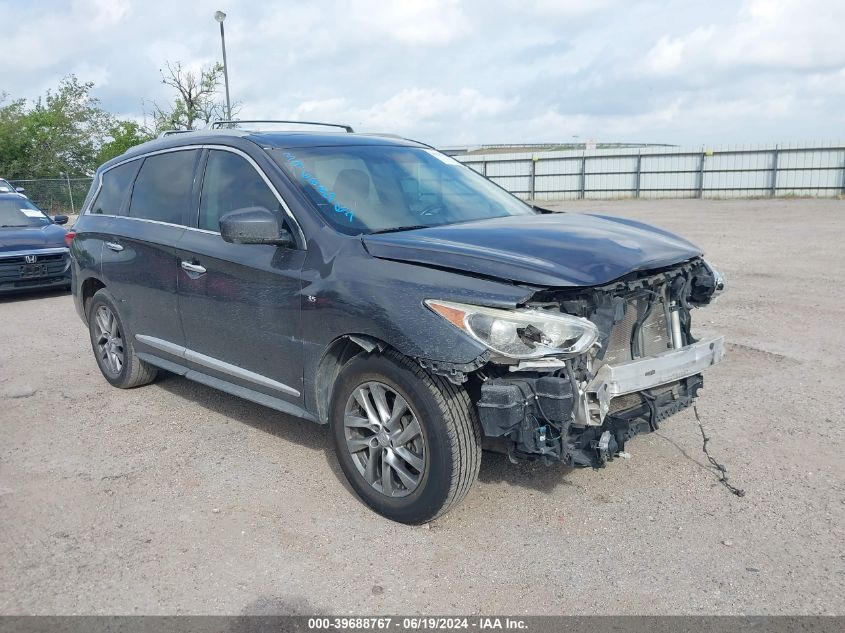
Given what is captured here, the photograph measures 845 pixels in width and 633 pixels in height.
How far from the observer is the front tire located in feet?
11.1

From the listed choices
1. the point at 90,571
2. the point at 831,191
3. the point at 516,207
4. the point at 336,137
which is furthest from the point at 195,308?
the point at 831,191

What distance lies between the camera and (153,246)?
5.12 m

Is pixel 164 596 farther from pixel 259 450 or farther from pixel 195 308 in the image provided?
pixel 195 308

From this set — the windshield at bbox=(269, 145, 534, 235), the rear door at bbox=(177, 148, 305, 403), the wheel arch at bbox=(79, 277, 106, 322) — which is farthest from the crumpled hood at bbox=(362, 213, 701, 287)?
the wheel arch at bbox=(79, 277, 106, 322)

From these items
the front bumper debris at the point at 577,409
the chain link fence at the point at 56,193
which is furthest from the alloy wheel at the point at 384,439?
the chain link fence at the point at 56,193

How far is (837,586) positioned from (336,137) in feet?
12.3

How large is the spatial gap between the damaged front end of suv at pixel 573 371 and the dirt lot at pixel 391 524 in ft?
1.66

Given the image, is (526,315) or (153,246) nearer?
(526,315)

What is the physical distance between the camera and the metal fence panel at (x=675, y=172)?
1230 inches

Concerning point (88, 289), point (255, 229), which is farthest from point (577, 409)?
point (88, 289)

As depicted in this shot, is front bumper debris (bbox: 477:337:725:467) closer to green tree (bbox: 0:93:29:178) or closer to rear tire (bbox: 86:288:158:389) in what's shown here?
rear tire (bbox: 86:288:158:389)

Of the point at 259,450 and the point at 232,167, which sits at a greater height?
the point at 232,167

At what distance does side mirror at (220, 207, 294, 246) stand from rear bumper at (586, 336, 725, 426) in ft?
5.94

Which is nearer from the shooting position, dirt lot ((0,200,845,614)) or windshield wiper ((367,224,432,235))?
dirt lot ((0,200,845,614))
